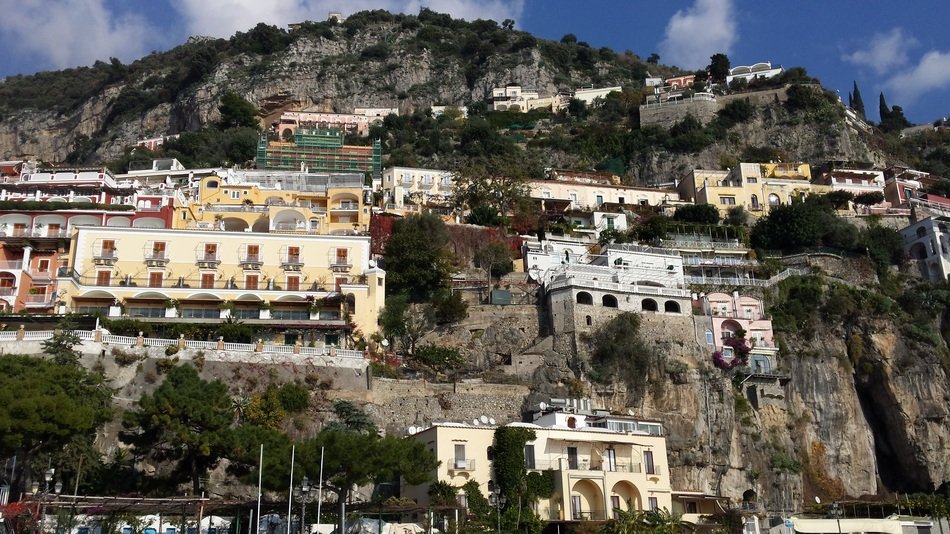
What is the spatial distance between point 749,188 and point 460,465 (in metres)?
46.7

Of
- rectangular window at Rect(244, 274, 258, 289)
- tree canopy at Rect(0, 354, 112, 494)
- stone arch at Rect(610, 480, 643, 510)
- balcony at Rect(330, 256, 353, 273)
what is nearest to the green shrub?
tree canopy at Rect(0, 354, 112, 494)

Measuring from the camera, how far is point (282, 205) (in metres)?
60.8

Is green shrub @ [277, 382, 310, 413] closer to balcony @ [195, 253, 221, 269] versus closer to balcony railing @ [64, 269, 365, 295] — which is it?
balcony railing @ [64, 269, 365, 295]

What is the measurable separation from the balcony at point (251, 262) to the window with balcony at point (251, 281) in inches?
16.9

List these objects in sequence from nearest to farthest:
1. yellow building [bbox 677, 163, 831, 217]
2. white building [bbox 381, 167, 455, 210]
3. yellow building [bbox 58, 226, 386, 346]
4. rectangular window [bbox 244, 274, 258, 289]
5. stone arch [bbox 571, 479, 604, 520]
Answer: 1. stone arch [bbox 571, 479, 604, 520]
2. yellow building [bbox 58, 226, 386, 346]
3. rectangular window [bbox 244, 274, 258, 289]
4. white building [bbox 381, 167, 455, 210]
5. yellow building [bbox 677, 163, 831, 217]

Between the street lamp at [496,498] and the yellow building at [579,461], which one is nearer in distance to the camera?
the street lamp at [496,498]

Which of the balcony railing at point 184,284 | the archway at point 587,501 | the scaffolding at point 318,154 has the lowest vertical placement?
the archway at point 587,501

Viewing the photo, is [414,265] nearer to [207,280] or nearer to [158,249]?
[207,280]

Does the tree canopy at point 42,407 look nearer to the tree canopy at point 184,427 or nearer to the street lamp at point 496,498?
the tree canopy at point 184,427

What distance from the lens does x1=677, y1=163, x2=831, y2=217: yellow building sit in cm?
7606

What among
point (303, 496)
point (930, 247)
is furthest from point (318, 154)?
point (303, 496)

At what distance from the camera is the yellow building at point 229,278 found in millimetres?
49531

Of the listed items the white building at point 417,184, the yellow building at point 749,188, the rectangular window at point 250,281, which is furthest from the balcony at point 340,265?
the yellow building at point 749,188

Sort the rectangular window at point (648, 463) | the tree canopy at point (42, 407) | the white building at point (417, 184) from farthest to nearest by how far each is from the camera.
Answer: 1. the white building at point (417, 184)
2. the rectangular window at point (648, 463)
3. the tree canopy at point (42, 407)
